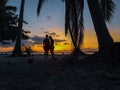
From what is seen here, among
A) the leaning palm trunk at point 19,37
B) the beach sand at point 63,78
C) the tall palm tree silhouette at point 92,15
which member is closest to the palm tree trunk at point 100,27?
the tall palm tree silhouette at point 92,15

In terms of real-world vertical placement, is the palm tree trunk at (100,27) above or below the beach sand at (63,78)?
above

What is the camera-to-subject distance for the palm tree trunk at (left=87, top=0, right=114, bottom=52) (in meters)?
17.3

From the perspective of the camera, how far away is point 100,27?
17.5 m

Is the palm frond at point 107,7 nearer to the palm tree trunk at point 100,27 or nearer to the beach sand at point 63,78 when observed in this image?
the palm tree trunk at point 100,27

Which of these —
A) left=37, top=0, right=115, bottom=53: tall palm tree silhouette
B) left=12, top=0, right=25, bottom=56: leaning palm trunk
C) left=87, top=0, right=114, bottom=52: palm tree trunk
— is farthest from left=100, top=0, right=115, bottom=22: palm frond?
left=12, top=0, right=25, bottom=56: leaning palm trunk

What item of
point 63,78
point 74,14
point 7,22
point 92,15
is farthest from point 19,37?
point 63,78

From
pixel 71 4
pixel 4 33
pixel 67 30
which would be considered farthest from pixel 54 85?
pixel 4 33

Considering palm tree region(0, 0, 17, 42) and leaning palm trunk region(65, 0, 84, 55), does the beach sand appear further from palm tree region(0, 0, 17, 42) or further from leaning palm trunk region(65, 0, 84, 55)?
palm tree region(0, 0, 17, 42)

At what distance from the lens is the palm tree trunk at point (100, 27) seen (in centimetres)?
1733

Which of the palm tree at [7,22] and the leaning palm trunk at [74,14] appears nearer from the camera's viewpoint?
the leaning palm trunk at [74,14]

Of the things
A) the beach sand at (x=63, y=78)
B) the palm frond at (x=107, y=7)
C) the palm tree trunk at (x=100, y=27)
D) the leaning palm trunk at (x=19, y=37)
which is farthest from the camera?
the leaning palm trunk at (x=19, y=37)

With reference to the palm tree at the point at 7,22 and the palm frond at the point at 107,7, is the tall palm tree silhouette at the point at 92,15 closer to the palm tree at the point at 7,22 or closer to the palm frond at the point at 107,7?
the palm frond at the point at 107,7

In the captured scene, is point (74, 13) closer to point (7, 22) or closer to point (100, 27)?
point (100, 27)

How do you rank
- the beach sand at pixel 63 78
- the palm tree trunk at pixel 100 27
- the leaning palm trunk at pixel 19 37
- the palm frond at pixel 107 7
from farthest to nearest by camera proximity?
the leaning palm trunk at pixel 19 37
the palm frond at pixel 107 7
the palm tree trunk at pixel 100 27
the beach sand at pixel 63 78
